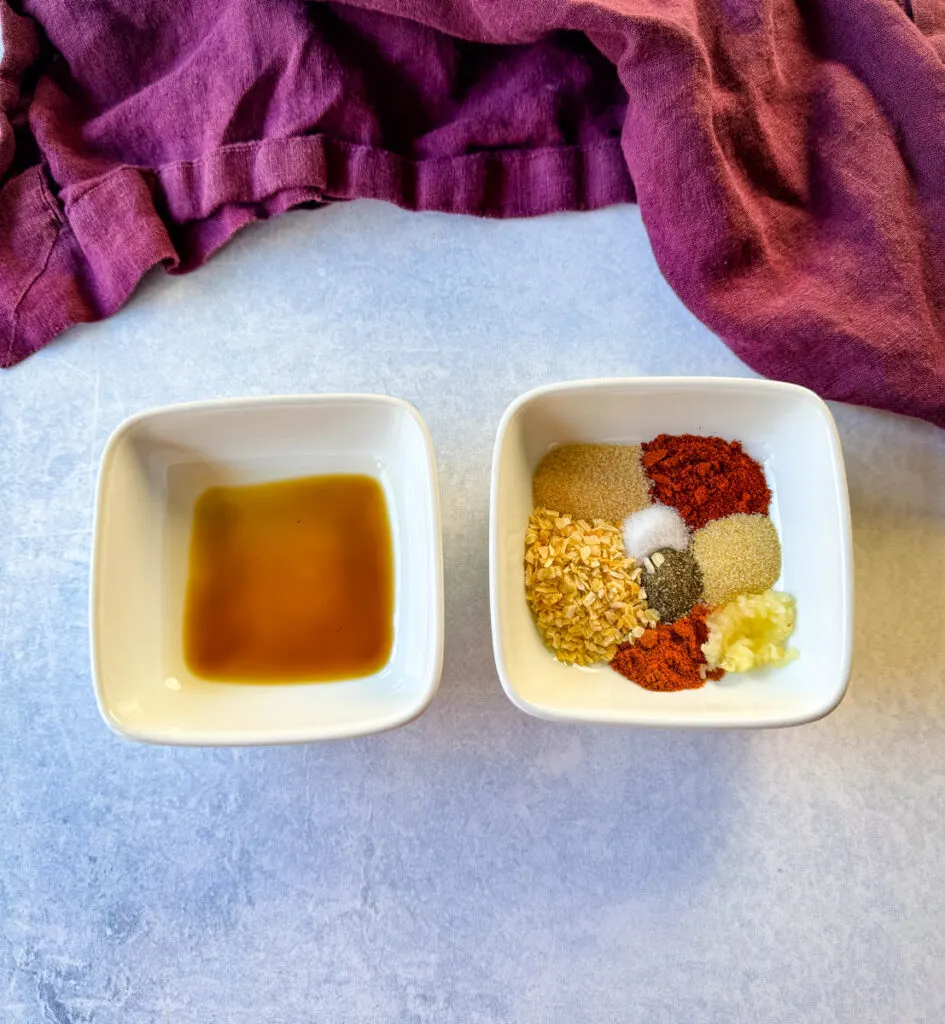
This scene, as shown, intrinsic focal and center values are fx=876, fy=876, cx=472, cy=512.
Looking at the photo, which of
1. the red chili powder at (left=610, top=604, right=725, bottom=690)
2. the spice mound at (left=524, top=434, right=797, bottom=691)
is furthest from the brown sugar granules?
the red chili powder at (left=610, top=604, right=725, bottom=690)

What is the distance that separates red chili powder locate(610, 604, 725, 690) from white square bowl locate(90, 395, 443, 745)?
21 cm

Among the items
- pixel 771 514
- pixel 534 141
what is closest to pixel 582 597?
pixel 771 514

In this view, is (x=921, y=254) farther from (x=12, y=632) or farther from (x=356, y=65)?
(x=12, y=632)

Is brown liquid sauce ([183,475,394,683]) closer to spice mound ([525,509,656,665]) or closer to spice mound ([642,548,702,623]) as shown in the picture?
spice mound ([525,509,656,665])

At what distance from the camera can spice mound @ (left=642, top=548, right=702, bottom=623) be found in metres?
0.91

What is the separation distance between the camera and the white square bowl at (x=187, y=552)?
83 cm

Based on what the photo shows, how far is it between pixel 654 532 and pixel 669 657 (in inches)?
5.1

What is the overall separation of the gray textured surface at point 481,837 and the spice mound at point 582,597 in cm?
11

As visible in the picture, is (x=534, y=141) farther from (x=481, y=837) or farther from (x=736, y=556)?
(x=481, y=837)

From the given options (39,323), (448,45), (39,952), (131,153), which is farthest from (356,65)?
(39,952)

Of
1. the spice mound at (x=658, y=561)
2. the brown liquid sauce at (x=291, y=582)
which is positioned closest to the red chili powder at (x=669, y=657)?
the spice mound at (x=658, y=561)

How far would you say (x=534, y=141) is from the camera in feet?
3.40

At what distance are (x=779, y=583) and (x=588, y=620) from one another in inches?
8.5

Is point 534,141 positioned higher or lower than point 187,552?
higher
